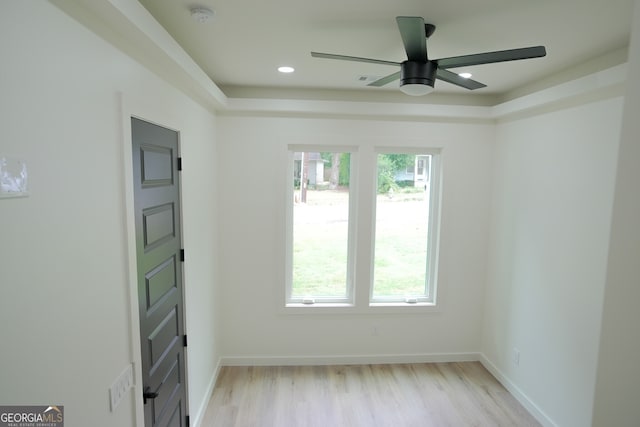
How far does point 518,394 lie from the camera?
3.08 metres

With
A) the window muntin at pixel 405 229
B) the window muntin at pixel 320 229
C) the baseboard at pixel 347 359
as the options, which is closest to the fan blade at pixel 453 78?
the window muntin at pixel 405 229

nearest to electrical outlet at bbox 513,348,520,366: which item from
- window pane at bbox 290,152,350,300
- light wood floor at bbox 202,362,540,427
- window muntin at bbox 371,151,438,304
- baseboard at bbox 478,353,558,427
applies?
baseboard at bbox 478,353,558,427

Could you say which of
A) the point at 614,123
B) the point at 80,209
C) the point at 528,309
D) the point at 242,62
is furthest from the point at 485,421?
the point at 242,62

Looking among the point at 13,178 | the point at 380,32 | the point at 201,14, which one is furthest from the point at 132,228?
the point at 380,32

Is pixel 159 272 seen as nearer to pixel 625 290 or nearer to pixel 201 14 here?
pixel 201 14

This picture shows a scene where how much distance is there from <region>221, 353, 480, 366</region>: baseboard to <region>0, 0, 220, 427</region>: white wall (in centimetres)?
211

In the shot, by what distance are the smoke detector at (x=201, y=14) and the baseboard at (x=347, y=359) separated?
3.13 meters

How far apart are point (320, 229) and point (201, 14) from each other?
93.6 inches

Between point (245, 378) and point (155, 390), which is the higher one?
point (155, 390)

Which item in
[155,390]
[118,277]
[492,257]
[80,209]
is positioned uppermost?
[80,209]

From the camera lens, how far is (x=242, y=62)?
2521 millimetres

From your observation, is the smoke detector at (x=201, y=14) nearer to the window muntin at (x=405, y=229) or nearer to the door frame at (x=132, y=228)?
the door frame at (x=132, y=228)

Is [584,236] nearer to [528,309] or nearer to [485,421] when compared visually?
[528,309]

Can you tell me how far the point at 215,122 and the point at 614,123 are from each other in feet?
10.3
